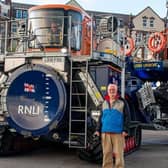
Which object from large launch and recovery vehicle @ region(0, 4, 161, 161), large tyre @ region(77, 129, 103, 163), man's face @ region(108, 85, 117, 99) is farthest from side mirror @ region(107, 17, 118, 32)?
man's face @ region(108, 85, 117, 99)

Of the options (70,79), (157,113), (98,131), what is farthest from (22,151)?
(157,113)

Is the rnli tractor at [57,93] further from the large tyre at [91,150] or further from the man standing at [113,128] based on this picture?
the man standing at [113,128]

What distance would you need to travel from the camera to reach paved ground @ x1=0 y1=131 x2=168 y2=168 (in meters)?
10.1

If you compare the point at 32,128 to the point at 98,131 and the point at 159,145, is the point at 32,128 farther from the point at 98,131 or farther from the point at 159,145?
the point at 159,145

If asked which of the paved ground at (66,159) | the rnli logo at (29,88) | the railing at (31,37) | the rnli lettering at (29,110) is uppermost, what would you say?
the railing at (31,37)

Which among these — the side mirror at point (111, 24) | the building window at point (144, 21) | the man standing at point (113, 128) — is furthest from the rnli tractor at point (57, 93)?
the building window at point (144, 21)

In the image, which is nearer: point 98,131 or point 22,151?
point 98,131

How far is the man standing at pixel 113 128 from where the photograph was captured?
8281mm

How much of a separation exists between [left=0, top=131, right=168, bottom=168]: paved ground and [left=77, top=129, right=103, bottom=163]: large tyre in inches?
5.2

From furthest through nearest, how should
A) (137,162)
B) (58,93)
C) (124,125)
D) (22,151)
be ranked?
(22,151) < (137,162) < (58,93) < (124,125)

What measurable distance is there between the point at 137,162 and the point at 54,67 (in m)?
2.96

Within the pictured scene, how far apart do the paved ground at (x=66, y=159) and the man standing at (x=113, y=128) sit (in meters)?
1.78

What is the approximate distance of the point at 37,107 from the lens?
388 inches

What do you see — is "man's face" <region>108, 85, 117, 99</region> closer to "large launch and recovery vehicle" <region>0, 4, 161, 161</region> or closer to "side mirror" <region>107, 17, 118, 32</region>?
"large launch and recovery vehicle" <region>0, 4, 161, 161</region>
